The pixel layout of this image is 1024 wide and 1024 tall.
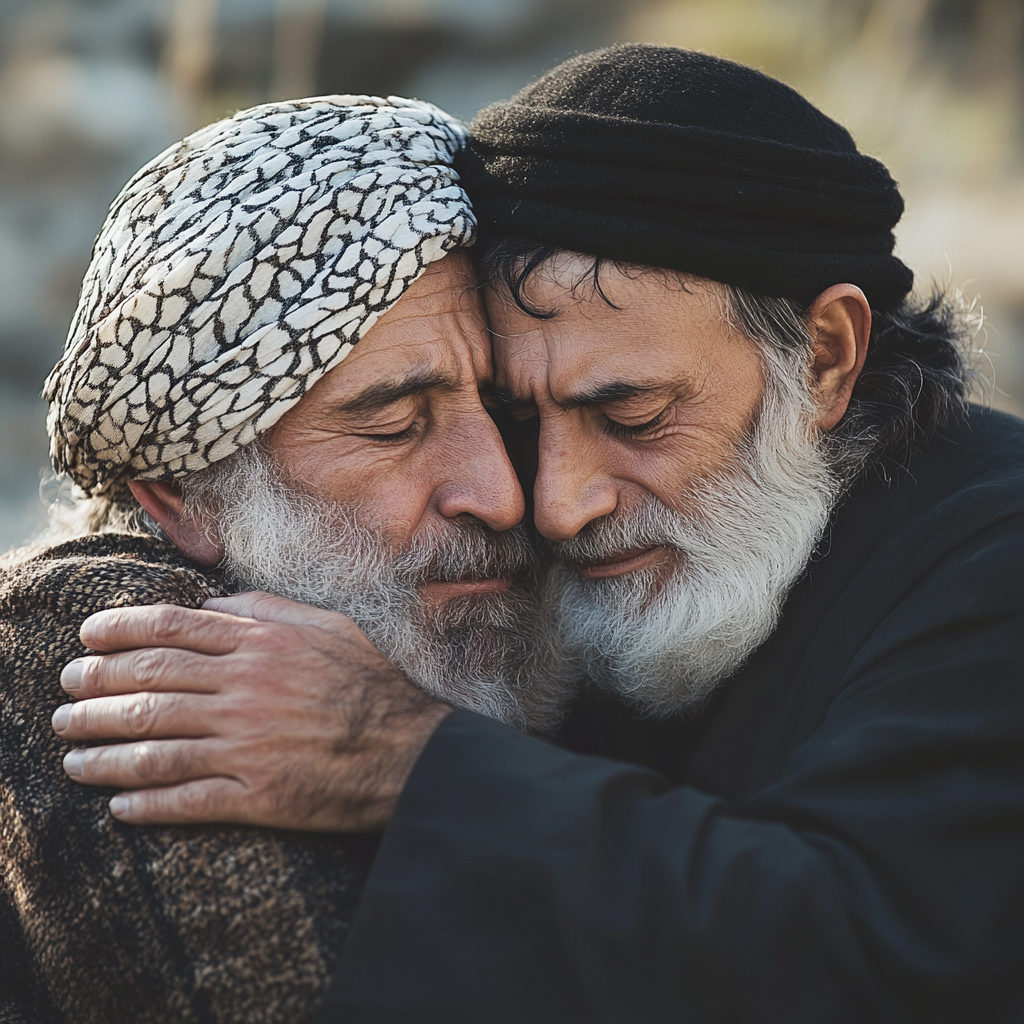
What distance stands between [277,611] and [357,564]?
482 mm

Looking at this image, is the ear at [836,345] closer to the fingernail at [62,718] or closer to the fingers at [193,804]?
the fingers at [193,804]

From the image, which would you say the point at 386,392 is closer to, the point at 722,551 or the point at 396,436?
the point at 396,436

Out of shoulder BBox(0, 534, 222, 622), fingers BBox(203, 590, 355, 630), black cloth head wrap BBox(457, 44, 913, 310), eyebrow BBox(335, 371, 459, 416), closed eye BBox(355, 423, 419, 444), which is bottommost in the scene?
shoulder BBox(0, 534, 222, 622)

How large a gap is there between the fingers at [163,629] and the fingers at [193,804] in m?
0.27

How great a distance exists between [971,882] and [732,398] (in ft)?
4.38

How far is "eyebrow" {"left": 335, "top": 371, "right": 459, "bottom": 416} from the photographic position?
2486 mm

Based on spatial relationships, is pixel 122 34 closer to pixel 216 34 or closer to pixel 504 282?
pixel 216 34

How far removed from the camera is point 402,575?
255 centimetres

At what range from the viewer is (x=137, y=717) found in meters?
1.80

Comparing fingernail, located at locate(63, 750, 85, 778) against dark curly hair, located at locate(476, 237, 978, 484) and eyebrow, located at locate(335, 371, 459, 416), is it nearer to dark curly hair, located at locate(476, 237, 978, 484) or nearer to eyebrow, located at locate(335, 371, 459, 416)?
eyebrow, located at locate(335, 371, 459, 416)

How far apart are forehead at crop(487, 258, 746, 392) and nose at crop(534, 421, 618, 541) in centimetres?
17

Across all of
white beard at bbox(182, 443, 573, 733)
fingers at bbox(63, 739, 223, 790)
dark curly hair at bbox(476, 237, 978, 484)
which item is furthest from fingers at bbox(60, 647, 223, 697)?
dark curly hair at bbox(476, 237, 978, 484)

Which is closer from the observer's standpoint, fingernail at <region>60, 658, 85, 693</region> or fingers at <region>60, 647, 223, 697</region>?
fingers at <region>60, 647, 223, 697</region>

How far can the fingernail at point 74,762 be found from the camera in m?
1.85
